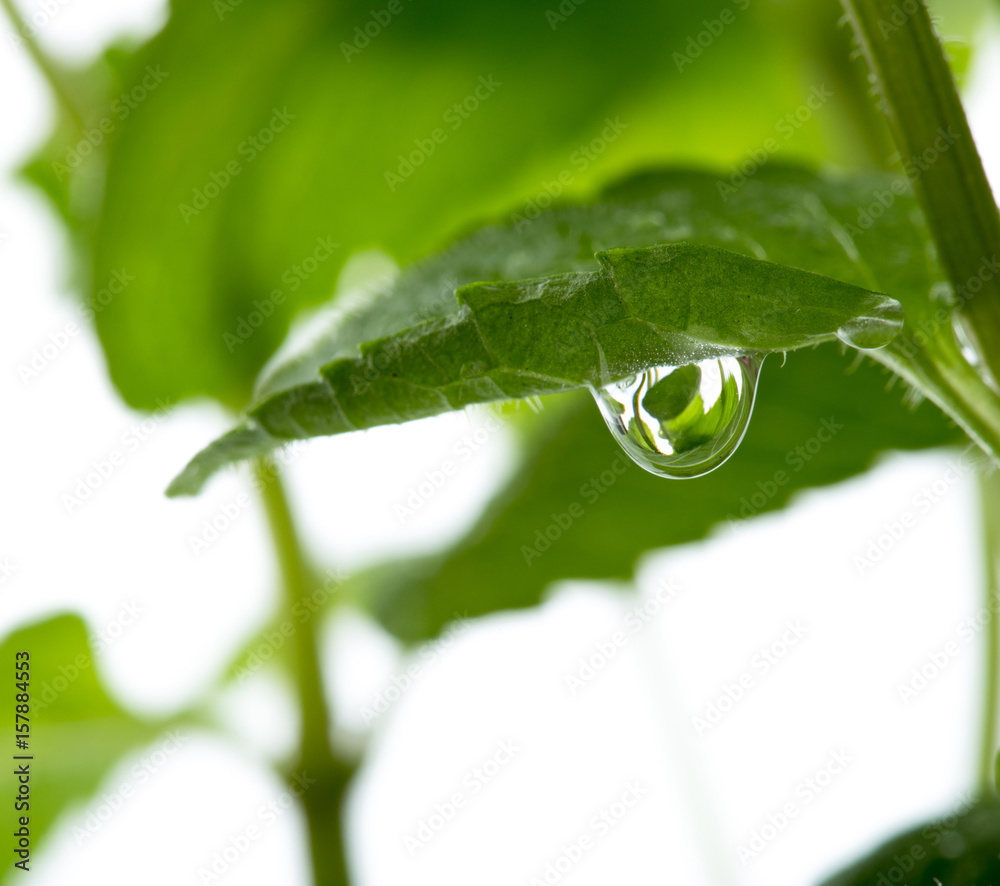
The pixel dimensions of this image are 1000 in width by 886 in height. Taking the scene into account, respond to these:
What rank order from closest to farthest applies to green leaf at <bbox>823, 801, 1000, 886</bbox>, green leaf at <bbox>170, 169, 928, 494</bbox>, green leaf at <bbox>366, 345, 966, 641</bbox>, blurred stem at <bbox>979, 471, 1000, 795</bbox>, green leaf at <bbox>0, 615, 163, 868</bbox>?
green leaf at <bbox>170, 169, 928, 494</bbox>
green leaf at <bbox>823, 801, 1000, 886</bbox>
green leaf at <bbox>366, 345, 966, 641</bbox>
blurred stem at <bbox>979, 471, 1000, 795</bbox>
green leaf at <bbox>0, 615, 163, 868</bbox>

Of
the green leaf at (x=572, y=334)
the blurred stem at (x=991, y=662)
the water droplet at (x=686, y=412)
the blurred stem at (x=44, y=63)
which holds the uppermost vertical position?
the blurred stem at (x=44, y=63)

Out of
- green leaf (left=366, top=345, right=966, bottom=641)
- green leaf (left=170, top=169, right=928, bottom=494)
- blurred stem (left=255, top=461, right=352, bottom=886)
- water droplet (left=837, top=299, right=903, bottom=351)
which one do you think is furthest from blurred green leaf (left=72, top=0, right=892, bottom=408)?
water droplet (left=837, top=299, right=903, bottom=351)

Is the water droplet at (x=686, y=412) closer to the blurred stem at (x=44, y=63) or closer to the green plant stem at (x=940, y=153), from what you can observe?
the green plant stem at (x=940, y=153)

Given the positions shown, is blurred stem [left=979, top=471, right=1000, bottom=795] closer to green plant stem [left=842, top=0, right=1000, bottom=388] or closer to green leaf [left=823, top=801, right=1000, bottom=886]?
green leaf [left=823, top=801, right=1000, bottom=886]

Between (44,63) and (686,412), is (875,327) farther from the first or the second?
(44,63)

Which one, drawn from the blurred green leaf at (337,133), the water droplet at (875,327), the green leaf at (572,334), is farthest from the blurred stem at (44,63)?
the water droplet at (875,327)

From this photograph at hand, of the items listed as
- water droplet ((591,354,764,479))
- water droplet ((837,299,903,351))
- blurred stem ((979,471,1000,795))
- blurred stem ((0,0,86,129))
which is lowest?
blurred stem ((979,471,1000,795))

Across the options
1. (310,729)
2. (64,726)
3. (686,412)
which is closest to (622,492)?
(310,729)
